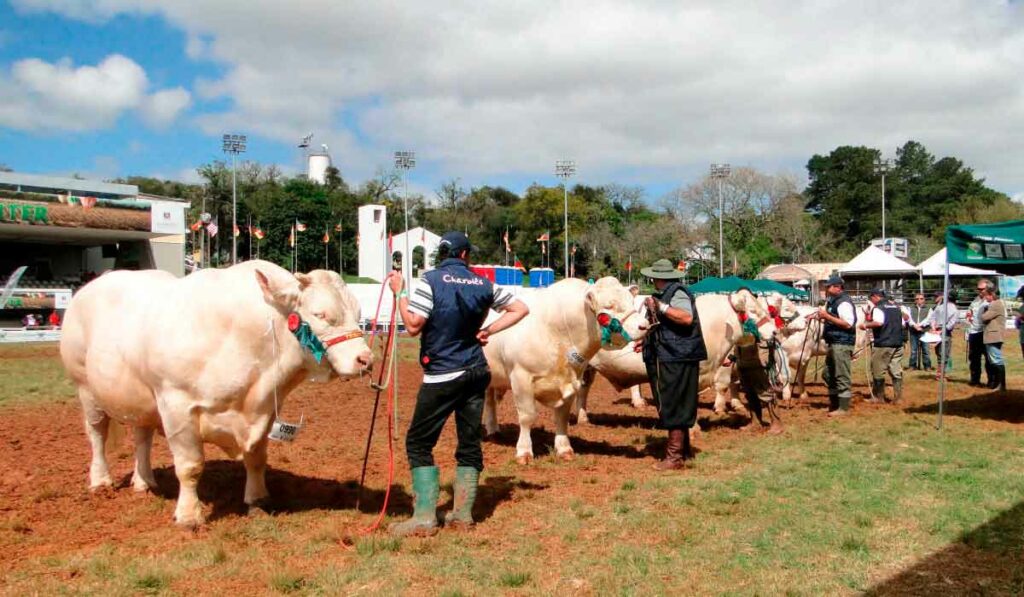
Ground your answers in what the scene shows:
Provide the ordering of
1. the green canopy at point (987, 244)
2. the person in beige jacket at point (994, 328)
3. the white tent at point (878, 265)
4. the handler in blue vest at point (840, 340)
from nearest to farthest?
the green canopy at point (987, 244), the handler in blue vest at point (840, 340), the person in beige jacket at point (994, 328), the white tent at point (878, 265)

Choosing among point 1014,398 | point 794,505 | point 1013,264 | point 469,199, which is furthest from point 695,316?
point 469,199

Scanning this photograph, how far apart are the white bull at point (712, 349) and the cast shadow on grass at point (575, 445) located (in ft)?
4.11

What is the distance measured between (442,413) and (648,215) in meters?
83.2

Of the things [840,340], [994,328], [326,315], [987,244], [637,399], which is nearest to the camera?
[326,315]

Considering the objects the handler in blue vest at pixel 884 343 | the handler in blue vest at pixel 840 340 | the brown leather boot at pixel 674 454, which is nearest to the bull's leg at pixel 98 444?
the brown leather boot at pixel 674 454

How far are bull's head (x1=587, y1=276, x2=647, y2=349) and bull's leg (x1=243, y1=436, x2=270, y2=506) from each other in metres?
3.74

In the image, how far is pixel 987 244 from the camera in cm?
1147

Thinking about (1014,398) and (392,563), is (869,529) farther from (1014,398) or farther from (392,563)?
(1014,398)

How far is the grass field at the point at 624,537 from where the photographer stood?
4.95 m

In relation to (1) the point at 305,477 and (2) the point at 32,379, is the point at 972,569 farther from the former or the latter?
(2) the point at 32,379

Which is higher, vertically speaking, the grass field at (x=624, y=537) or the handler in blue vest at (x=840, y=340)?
the handler in blue vest at (x=840, y=340)

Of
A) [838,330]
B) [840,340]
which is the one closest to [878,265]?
[838,330]

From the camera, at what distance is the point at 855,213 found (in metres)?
88.1

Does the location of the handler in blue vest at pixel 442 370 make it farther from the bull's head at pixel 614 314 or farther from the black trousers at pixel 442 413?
the bull's head at pixel 614 314
